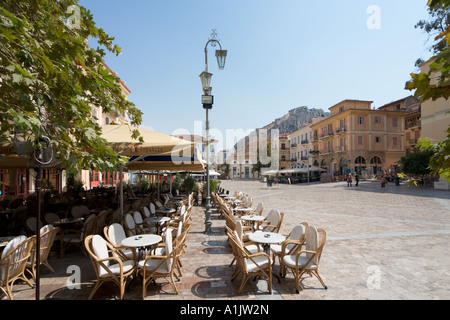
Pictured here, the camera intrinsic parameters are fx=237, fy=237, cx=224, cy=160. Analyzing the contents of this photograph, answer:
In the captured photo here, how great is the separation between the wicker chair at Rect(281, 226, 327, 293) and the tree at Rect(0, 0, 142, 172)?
309cm

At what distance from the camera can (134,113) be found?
13.1 ft

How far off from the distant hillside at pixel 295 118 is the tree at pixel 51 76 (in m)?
122

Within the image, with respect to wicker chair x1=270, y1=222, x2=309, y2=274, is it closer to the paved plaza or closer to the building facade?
the paved plaza

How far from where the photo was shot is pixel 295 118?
126 meters

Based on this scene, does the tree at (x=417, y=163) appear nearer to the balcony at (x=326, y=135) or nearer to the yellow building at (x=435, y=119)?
the yellow building at (x=435, y=119)

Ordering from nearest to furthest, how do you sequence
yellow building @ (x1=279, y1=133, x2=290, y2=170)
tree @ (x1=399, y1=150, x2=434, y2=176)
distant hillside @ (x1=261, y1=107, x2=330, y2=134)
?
tree @ (x1=399, y1=150, x2=434, y2=176) → yellow building @ (x1=279, y1=133, x2=290, y2=170) → distant hillside @ (x1=261, y1=107, x2=330, y2=134)

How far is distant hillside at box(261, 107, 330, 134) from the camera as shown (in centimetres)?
12281

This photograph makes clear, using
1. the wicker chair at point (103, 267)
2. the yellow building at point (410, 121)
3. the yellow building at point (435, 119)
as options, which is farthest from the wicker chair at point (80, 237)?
the yellow building at point (410, 121)

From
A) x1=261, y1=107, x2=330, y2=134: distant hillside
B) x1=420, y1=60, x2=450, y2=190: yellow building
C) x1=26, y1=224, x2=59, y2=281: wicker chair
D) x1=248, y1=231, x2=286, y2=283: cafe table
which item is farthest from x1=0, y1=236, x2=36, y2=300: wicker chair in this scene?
x1=261, y1=107, x2=330, y2=134: distant hillside

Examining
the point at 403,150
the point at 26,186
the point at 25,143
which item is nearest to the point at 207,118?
the point at 25,143

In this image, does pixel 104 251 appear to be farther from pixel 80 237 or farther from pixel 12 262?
pixel 80 237

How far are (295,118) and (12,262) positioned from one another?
432 ft

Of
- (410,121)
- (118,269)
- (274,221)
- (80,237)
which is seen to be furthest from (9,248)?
(410,121)
